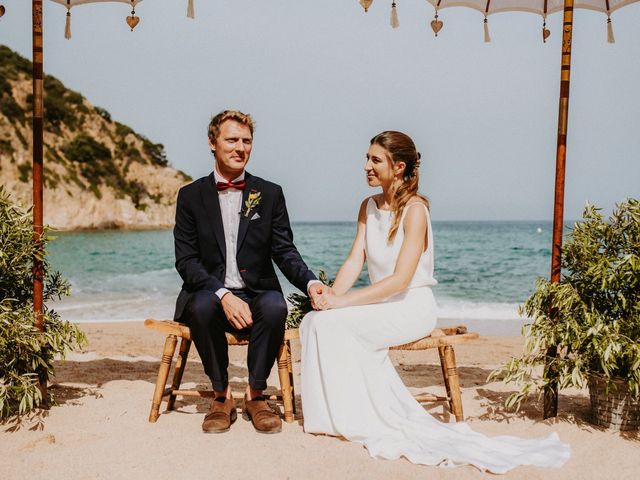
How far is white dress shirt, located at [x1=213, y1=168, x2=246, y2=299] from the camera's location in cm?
447

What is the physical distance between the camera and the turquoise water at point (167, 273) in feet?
46.7

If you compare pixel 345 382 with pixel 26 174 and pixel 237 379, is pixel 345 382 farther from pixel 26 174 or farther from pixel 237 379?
pixel 26 174

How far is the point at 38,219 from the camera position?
4270 mm

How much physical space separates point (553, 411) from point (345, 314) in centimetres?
167

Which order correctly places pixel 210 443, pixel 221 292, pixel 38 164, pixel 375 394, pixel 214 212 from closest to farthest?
pixel 210 443 → pixel 375 394 → pixel 221 292 → pixel 38 164 → pixel 214 212

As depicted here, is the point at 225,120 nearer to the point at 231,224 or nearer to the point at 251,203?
the point at 251,203

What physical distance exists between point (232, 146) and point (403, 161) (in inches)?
48.1

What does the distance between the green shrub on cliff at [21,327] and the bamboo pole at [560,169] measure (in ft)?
10.9

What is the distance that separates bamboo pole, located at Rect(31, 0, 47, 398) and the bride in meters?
1.85

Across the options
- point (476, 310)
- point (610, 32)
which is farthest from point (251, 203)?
point (476, 310)

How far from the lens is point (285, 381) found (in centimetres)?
419

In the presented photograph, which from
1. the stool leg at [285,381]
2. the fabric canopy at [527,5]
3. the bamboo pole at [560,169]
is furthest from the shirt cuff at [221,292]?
the fabric canopy at [527,5]

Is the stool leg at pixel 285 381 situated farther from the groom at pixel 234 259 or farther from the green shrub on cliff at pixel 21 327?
the green shrub on cliff at pixel 21 327

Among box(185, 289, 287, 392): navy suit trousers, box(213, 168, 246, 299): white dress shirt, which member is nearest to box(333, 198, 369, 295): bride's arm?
box(185, 289, 287, 392): navy suit trousers
